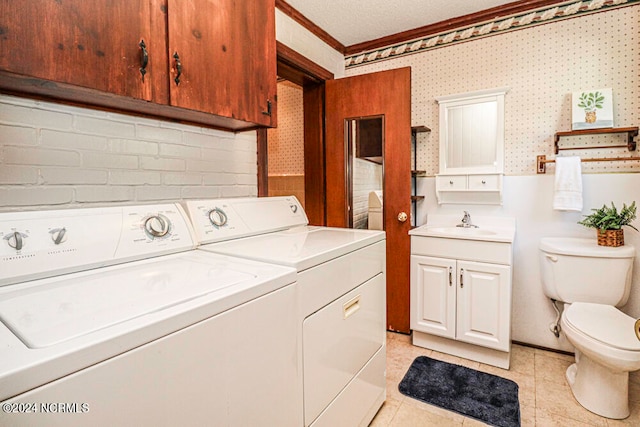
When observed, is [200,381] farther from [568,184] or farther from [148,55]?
[568,184]

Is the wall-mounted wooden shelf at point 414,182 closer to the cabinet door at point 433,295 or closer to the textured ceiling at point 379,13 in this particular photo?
the cabinet door at point 433,295

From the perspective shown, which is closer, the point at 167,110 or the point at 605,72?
the point at 167,110

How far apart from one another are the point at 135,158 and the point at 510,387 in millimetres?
2295

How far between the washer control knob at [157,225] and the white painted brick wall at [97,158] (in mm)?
250

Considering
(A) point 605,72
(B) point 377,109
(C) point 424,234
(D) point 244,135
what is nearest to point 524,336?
(C) point 424,234

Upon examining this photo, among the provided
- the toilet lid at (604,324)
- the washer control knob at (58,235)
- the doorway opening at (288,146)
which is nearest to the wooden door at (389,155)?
the doorway opening at (288,146)

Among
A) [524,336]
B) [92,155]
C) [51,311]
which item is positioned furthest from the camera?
[524,336]

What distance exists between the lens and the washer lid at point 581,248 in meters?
1.84

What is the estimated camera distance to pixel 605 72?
2.04 m

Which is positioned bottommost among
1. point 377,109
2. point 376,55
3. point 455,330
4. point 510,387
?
point 510,387

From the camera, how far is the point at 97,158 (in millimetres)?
1267

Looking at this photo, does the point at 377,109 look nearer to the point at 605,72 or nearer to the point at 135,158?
the point at 605,72

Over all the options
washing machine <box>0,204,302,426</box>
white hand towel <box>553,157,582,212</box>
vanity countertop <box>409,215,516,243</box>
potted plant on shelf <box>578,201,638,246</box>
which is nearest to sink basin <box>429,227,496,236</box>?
vanity countertop <box>409,215,516,243</box>

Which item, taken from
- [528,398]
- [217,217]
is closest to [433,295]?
[528,398]
